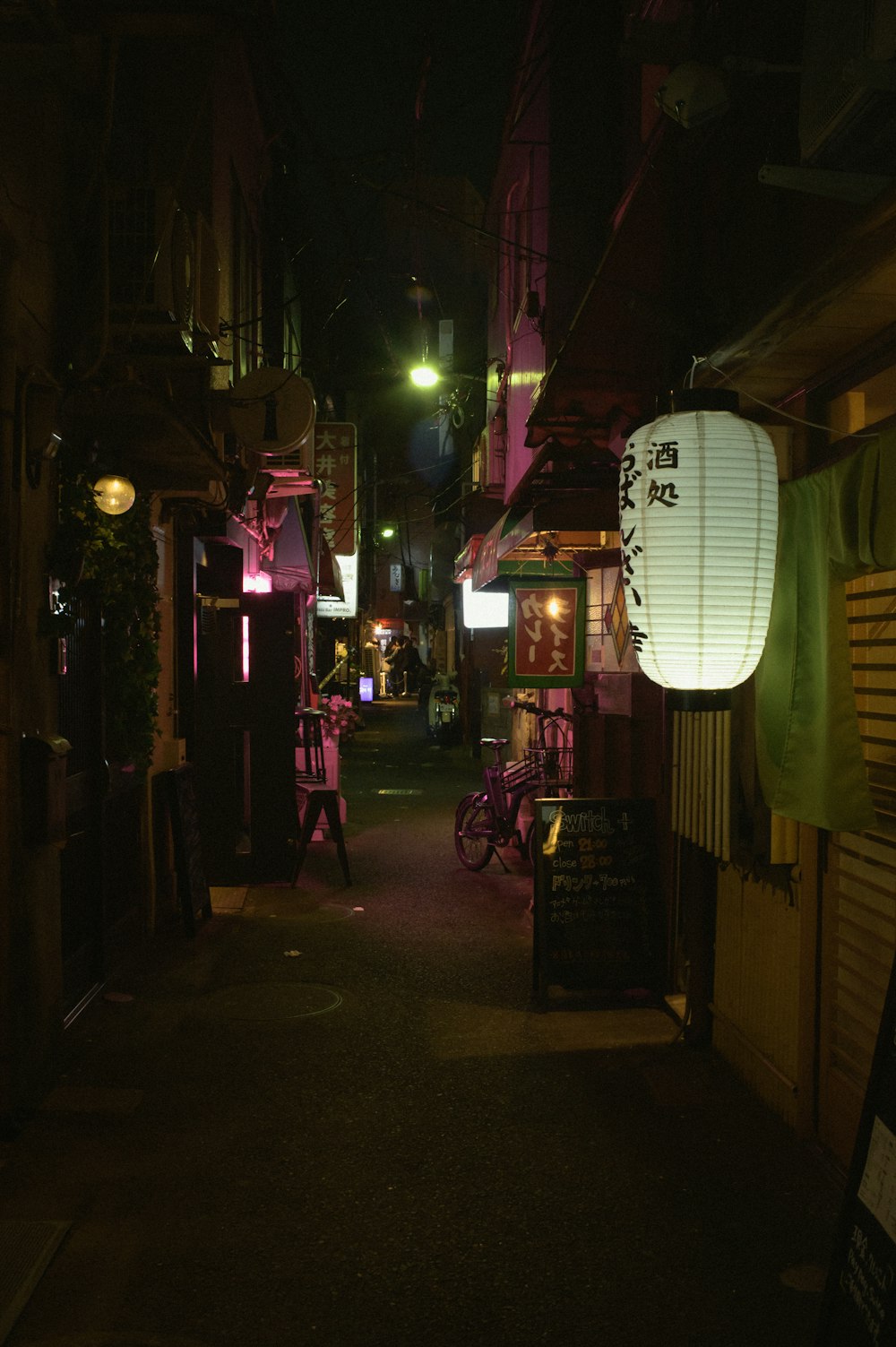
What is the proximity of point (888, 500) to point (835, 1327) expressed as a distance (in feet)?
11.2

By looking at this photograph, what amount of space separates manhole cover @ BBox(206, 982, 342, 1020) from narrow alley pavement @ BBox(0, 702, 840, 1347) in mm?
32

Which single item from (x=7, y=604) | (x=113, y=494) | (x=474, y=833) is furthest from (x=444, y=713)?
(x=7, y=604)

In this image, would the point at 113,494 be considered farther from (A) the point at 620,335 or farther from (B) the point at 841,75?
(B) the point at 841,75

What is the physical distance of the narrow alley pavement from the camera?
412 cm

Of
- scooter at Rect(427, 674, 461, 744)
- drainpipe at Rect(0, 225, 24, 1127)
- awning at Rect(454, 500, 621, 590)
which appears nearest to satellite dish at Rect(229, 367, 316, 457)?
awning at Rect(454, 500, 621, 590)

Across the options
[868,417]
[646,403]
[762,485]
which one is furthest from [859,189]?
[646,403]

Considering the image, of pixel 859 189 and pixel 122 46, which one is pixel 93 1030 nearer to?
pixel 859 189

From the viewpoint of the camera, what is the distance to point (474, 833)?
44.1 feet

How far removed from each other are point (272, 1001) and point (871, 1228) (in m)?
5.87

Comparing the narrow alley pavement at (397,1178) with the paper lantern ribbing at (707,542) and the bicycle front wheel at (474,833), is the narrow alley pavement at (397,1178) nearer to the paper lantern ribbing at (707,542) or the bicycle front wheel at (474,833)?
the paper lantern ribbing at (707,542)

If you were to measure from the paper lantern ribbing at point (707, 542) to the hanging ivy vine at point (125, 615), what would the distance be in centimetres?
440

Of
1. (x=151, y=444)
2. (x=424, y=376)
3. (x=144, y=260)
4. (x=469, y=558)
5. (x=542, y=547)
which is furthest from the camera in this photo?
(x=424, y=376)

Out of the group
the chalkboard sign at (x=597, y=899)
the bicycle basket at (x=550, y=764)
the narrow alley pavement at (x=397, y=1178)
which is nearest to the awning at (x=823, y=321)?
the chalkboard sign at (x=597, y=899)

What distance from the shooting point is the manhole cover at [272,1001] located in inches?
308
